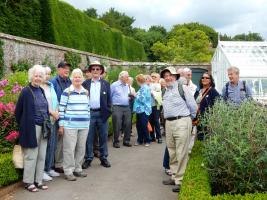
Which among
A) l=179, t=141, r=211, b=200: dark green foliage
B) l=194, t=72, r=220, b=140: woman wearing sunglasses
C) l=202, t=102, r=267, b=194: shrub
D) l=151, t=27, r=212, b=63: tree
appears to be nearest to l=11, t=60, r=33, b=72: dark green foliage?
l=194, t=72, r=220, b=140: woman wearing sunglasses

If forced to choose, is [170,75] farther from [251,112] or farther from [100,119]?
[100,119]

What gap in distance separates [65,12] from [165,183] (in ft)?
49.7

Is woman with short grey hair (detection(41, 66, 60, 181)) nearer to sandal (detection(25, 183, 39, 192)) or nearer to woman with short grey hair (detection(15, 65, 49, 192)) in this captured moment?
woman with short grey hair (detection(15, 65, 49, 192))

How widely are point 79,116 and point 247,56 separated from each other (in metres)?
11.3

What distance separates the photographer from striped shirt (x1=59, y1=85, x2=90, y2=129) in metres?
6.74

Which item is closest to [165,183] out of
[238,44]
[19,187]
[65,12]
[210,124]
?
[210,124]

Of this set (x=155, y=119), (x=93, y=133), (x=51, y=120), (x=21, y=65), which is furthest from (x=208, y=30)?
(x=51, y=120)

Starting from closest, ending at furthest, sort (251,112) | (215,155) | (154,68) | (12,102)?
1. (215,155)
2. (251,112)
3. (12,102)
4. (154,68)

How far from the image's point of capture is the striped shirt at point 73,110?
674 cm

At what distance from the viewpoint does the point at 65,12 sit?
2009cm

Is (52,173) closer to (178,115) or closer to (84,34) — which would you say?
(178,115)

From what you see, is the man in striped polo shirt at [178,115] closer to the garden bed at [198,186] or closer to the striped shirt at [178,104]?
the striped shirt at [178,104]

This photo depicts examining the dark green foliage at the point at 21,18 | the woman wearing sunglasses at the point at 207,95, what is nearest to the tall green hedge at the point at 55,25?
the dark green foliage at the point at 21,18

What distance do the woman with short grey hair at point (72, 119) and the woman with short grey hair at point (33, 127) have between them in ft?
1.50
